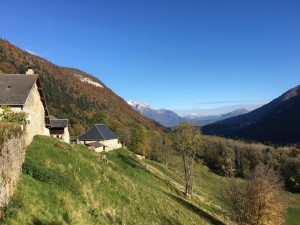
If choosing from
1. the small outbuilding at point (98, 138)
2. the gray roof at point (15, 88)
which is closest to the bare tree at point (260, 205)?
the gray roof at point (15, 88)

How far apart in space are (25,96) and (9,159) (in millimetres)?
13113

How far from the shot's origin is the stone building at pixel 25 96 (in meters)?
30.0

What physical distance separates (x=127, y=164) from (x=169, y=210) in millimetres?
23531

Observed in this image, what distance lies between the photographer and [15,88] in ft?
103

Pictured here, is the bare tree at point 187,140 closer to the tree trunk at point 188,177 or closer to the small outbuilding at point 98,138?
the tree trunk at point 188,177

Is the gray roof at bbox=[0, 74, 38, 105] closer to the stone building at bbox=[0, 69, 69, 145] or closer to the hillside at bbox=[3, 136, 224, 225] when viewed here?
the stone building at bbox=[0, 69, 69, 145]

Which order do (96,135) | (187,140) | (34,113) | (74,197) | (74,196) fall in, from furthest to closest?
(96,135), (187,140), (34,113), (74,196), (74,197)

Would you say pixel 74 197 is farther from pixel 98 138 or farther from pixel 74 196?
pixel 98 138

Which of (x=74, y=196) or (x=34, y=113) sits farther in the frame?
(x=34, y=113)

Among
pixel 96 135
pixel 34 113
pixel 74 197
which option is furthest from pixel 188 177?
pixel 74 197

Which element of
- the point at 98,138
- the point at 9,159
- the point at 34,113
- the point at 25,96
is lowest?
the point at 98,138

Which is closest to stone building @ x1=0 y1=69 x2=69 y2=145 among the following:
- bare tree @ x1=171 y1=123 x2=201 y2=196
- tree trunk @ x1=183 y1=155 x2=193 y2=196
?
bare tree @ x1=171 y1=123 x2=201 y2=196

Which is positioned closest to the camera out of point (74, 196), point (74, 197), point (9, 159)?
point (9, 159)

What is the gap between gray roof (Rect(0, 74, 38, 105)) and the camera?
30.2 m
